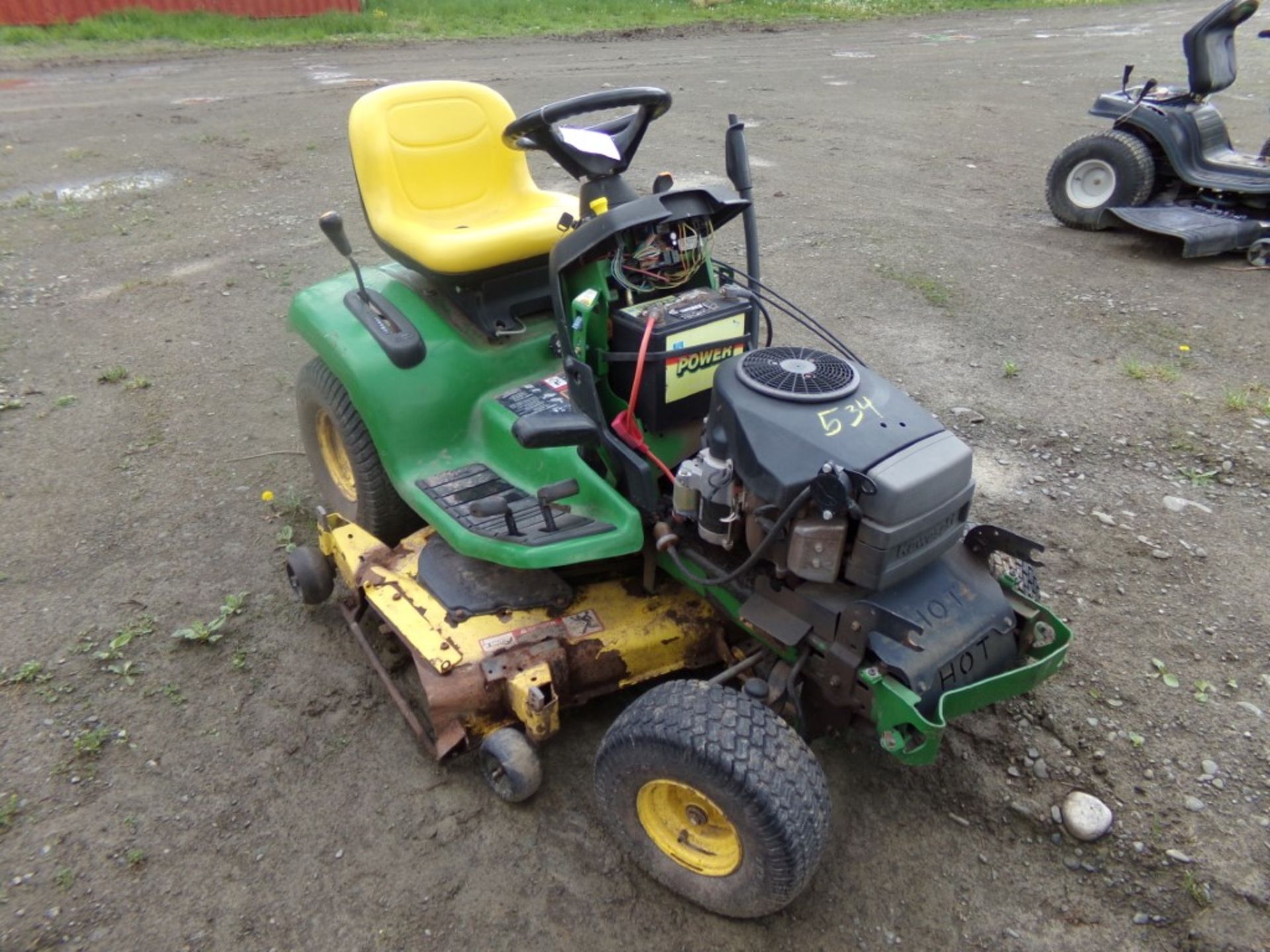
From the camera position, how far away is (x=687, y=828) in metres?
2.23

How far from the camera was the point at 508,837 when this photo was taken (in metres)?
2.41

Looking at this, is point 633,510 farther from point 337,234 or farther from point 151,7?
point 151,7

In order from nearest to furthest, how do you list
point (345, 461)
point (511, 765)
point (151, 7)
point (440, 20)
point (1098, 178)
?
point (511, 765)
point (345, 461)
point (1098, 178)
point (151, 7)
point (440, 20)

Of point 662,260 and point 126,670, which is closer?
point 662,260

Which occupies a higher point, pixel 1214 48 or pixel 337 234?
pixel 1214 48

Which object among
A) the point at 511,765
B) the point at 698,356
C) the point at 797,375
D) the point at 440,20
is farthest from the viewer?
the point at 440,20

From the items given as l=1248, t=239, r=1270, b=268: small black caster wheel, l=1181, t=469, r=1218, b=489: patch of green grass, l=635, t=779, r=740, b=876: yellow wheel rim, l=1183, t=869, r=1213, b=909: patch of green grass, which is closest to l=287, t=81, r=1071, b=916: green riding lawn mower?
l=635, t=779, r=740, b=876: yellow wheel rim

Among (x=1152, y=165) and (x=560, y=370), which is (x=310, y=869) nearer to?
(x=560, y=370)

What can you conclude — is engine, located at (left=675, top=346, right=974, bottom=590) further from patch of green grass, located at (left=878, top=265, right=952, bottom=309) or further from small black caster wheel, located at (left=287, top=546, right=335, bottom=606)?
patch of green grass, located at (left=878, top=265, right=952, bottom=309)

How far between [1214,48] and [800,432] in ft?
20.0

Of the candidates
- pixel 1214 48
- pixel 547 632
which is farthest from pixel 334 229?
pixel 1214 48

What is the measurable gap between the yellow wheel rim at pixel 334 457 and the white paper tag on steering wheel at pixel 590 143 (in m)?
1.49

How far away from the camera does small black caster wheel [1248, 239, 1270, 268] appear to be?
583cm

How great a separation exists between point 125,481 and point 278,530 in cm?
83
